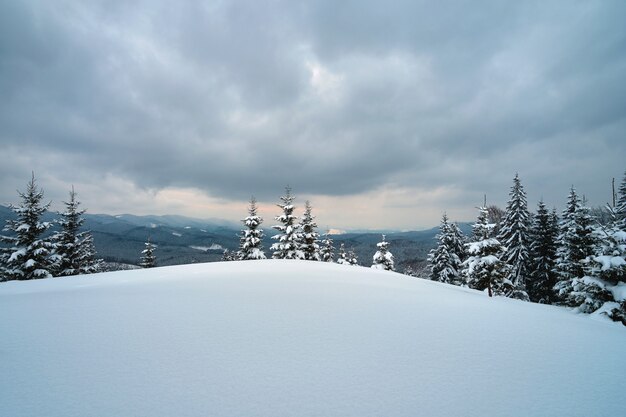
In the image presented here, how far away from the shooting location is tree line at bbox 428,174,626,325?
535 inches

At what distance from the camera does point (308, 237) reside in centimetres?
3238

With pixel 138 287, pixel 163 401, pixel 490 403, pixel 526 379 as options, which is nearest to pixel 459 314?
pixel 526 379

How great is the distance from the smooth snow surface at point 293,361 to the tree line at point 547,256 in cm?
972

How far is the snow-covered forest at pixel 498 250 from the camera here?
14.1 metres

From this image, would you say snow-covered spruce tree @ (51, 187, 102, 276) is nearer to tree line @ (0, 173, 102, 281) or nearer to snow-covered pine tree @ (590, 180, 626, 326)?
tree line @ (0, 173, 102, 281)

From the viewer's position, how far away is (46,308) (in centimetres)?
665

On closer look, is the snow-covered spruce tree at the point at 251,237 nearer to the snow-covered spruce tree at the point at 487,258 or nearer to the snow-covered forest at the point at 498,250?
the snow-covered forest at the point at 498,250

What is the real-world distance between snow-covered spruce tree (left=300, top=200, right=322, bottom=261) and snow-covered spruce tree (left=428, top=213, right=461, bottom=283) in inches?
585

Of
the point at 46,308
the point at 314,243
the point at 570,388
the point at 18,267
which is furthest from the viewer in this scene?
the point at 314,243

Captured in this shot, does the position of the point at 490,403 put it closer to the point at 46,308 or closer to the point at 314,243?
the point at 46,308

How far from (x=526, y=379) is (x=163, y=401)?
4776mm

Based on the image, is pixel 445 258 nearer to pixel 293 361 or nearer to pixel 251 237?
pixel 251 237

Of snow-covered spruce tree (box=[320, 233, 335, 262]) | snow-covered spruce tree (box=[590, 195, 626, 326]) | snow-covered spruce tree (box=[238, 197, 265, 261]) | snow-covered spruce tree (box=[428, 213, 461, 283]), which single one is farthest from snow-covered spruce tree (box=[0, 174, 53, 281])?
snow-covered spruce tree (box=[428, 213, 461, 283])

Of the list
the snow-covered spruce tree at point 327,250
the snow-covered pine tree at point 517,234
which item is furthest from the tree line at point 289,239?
the snow-covered pine tree at point 517,234
